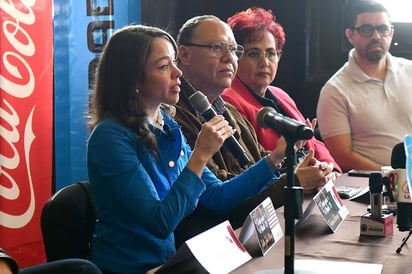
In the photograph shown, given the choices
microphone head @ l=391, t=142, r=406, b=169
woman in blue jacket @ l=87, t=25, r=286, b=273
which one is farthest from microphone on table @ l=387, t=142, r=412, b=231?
woman in blue jacket @ l=87, t=25, r=286, b=273

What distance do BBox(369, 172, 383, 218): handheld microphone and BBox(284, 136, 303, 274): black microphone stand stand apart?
1.66 ft

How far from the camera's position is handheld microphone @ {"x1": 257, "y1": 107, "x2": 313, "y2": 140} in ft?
4.13

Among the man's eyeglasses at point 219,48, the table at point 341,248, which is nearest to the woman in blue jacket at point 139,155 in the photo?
the table at point 341,248

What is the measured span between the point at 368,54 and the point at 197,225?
1.79 m

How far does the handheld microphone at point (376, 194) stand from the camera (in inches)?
67.3

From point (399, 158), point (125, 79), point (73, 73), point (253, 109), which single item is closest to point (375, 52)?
point (253, 109)

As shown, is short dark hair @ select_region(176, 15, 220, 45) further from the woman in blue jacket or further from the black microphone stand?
the black microphone stand

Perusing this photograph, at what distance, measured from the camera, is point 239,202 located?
81.3 inches

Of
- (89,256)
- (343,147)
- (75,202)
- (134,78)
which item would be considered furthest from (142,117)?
(343,147)

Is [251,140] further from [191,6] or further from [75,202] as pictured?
[191,6]

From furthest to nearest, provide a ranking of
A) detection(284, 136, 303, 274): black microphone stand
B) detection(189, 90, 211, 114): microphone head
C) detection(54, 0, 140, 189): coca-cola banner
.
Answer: detection(54, 0, 140, 189): coca-cola banner < detection(189, 90, 211, 114): microphone head < detection(284, 136, 303, 274): black microphone stand

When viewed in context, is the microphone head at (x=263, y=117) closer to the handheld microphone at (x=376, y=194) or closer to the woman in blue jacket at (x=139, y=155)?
the woman in blue jacket at (x=139, y=155)

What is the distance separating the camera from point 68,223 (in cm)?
178

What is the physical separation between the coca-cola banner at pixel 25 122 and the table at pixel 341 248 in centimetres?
153
